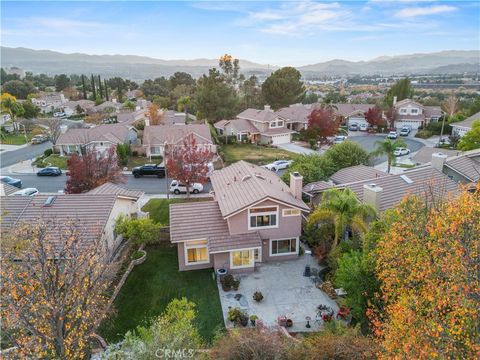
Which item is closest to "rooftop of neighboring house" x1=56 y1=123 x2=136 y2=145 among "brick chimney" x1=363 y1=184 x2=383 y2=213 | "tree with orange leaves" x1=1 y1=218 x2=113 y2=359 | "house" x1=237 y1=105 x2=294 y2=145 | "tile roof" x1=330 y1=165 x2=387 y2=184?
"house" x1=237 y1=105 x2=294 y2=145

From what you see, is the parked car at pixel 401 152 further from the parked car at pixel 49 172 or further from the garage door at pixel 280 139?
the parked car at pixel 49 172

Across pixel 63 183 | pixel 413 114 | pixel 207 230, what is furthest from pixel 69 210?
pixel 413 114

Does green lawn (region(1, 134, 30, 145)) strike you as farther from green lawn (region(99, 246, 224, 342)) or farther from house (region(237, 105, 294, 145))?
green lawn (region(99, 246, 224, 342))

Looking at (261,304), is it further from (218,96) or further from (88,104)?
(88,104)

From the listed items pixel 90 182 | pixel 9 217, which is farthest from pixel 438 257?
pixel 90 182

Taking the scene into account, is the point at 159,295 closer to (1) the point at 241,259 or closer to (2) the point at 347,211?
(1) the point at 241,259
